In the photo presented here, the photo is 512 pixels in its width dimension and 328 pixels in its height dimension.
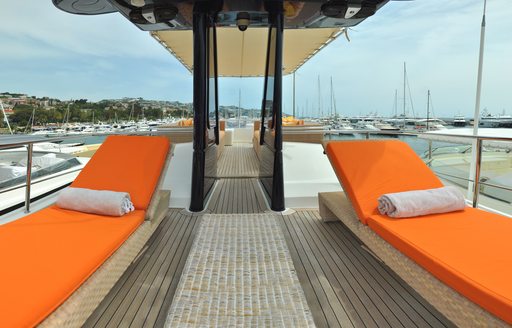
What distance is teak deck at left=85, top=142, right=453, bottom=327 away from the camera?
1.31 m

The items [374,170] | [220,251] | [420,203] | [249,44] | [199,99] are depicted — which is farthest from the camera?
[249,44]

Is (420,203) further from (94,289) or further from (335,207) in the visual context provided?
(94,289)

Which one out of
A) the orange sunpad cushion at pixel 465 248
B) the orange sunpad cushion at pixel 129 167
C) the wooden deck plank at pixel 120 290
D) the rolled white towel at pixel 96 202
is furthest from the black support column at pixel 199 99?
the orange sunpad cushion at pixel 465 248

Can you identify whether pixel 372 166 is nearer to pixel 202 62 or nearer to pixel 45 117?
pixel 202 62

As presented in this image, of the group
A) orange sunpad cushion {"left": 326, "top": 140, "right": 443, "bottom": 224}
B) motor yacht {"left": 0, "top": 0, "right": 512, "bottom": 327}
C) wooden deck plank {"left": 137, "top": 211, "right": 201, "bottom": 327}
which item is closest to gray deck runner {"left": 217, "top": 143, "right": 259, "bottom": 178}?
motor yacht {"left": 0, "top": 0, "right": 512, "bottom": 327}

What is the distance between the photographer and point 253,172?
4633 mm

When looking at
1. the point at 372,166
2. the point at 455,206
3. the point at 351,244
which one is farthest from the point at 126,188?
the point at 455,206

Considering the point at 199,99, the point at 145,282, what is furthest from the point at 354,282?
the point at 199,99

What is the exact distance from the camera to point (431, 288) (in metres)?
1.22

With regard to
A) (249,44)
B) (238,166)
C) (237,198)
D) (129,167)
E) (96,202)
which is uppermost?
(249,44)

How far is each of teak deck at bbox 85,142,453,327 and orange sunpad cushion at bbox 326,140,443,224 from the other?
0.36 meters

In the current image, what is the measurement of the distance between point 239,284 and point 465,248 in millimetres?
1154

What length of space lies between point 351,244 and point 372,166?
2.10 feet

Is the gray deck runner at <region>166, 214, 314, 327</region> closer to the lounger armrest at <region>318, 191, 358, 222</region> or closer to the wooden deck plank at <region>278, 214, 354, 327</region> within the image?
the wooden deck plank at <region>278, 214, 354, 327</region>
